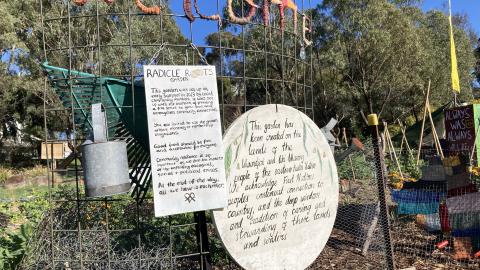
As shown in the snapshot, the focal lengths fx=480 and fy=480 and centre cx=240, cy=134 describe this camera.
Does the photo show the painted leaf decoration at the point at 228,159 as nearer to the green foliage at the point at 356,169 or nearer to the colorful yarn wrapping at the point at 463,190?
the colorful yarn wrapping at the point at 463,190

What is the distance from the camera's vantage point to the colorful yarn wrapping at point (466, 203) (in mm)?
5402

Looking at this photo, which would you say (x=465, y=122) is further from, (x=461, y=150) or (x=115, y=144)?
(x=115, y=144)

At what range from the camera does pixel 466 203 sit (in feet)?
17.7

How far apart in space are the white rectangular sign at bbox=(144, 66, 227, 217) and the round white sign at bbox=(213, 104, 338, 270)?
0.29 metres

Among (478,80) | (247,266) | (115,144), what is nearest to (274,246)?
(247,266)

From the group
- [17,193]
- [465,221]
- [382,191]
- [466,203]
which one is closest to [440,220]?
[465,221]

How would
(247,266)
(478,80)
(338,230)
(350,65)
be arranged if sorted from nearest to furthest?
(247,266)
(338,230)
(350,65)
(478,80)

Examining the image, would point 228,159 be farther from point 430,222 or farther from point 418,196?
point 430,222

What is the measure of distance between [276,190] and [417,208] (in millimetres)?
2889

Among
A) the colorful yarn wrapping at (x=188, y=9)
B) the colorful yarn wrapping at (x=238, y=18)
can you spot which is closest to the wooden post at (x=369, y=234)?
the colorful yarn wrapping at (x=238, y=18)

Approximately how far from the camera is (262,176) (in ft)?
13.8

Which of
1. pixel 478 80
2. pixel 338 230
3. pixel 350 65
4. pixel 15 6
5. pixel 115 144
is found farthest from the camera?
pixel 478 80

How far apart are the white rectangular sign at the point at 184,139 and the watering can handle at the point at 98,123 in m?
0.38

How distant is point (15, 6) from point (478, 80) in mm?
48459
